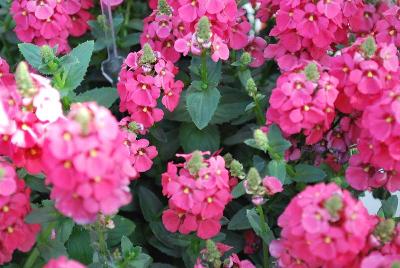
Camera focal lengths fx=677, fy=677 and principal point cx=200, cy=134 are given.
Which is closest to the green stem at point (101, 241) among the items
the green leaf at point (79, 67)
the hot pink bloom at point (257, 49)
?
the green leaf at point (79, 67)

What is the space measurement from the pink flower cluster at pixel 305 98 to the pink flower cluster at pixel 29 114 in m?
0.51

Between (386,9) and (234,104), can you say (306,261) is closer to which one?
(234,104)

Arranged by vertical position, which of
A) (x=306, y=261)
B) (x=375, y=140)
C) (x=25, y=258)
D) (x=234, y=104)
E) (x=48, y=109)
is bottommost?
(x=25, y=258)

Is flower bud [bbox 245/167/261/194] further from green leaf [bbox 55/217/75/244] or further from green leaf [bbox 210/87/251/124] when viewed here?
green leaf [bbox 210/87/251/124]

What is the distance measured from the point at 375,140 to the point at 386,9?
0.65 m

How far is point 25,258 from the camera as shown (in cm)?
170

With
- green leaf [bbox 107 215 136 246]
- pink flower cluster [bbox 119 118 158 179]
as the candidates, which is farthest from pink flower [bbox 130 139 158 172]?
green leaf [bbox 107 215 136 246]

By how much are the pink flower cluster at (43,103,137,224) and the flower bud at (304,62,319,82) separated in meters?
0.51

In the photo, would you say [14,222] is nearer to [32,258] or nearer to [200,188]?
[32,258]

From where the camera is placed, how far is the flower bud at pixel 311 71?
58.6 inches

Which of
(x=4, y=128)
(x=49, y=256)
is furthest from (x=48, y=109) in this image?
(x=49, y=256)

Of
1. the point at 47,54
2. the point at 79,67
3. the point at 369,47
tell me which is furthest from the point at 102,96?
the point at 369,47

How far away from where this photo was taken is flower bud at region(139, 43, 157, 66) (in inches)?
65.5

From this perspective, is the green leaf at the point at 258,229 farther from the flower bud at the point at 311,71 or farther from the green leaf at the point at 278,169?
the flower bud at the point at 311,71
